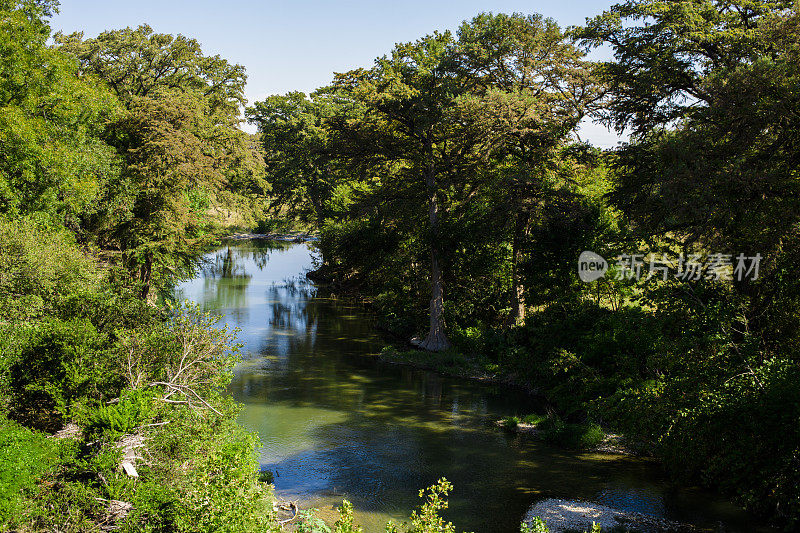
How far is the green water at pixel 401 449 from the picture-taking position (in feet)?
39.7

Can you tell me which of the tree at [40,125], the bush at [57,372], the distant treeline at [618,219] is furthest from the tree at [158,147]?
the bush at [57,372]

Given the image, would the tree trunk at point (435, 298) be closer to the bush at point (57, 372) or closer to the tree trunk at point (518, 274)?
the tree trunk at point (518, 274)

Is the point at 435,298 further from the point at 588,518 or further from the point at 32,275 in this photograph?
the point at 32,275

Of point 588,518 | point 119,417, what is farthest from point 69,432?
point 588,518

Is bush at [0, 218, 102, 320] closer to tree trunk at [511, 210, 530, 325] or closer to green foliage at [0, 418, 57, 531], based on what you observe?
green foliage at [0, 418, 57, 531]

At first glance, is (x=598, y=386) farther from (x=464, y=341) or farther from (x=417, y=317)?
(x=417, y=317)

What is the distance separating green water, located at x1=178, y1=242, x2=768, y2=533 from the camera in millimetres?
12086

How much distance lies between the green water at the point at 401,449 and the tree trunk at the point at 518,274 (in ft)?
14.1

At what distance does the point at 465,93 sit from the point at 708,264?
10597 millimetres

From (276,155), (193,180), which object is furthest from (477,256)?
(276,155)

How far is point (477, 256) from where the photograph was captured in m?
24.8

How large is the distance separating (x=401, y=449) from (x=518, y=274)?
10240 mm

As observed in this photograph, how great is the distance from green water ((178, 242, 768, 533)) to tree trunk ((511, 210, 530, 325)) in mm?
4291

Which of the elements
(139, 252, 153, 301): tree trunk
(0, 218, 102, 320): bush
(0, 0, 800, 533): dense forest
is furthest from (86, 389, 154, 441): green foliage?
(139, 252, 153, 301): tree trunk
